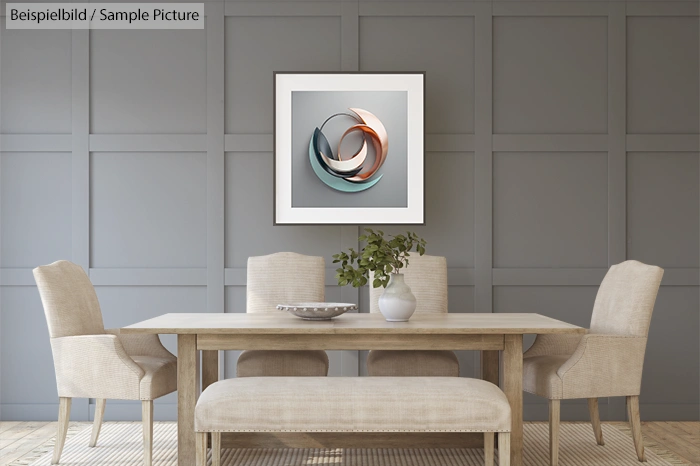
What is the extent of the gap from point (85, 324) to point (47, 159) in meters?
1.43

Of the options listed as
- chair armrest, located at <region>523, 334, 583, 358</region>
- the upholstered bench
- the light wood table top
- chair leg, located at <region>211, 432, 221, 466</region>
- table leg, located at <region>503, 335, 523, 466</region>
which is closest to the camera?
the upholstered bench

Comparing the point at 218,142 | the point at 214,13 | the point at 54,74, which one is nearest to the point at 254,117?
the point at 218,142

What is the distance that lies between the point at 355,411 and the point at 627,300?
146cm

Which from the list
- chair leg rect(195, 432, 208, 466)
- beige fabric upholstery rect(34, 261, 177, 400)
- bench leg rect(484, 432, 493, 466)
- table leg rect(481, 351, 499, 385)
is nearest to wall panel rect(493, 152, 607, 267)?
table leg rect(481, 351, 499, 385)

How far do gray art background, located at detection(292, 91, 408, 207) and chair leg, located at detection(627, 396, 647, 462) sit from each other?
168cm

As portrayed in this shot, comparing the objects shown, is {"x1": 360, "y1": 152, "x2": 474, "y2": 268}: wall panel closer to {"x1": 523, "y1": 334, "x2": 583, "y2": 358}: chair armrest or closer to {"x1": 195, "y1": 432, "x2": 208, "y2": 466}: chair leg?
{"x1": 523, "y1": 334, "x2": 583, "y2": 358}: chair armrest

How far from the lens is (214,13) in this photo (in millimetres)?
4266

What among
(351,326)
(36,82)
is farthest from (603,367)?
(36,82)

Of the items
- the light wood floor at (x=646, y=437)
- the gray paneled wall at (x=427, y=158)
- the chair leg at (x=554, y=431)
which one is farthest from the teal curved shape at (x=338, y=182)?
the light wood floor at (x=646, y=437)

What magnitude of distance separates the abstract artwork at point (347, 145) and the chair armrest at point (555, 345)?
1.03 metres

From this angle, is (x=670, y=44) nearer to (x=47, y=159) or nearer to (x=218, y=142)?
(x=218, y=142)

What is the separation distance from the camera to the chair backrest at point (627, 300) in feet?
10.4

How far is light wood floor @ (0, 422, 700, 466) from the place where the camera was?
3.47 m

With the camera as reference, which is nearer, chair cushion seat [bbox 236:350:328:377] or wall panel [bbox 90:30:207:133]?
chair cushion seat [bbox 236:350:328:377]
